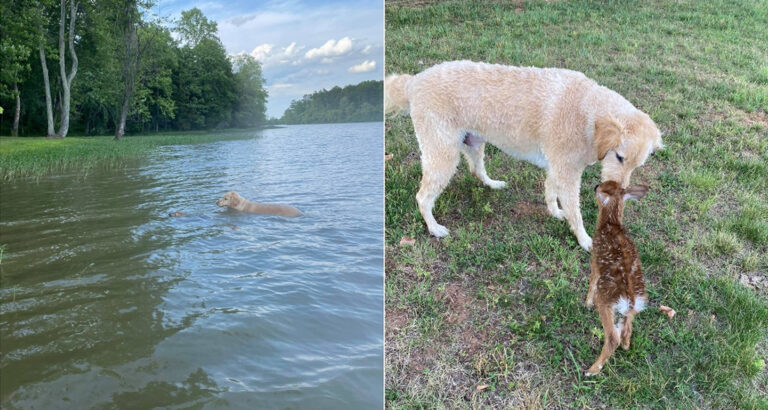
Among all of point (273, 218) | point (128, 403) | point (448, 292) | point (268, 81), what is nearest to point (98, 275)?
point (128, 403)

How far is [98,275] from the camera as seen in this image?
13.2 ft

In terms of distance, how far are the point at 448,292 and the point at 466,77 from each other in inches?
44.5

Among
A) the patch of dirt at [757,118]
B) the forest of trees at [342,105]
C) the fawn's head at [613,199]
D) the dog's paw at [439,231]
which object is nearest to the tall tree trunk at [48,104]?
the forest of trees at [342,105]

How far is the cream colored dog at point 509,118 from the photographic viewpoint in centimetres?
233

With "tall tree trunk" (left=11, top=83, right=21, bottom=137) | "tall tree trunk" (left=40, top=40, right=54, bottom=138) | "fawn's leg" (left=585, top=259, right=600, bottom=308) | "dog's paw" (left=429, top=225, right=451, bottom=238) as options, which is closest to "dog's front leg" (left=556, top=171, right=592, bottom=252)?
"fawn's leg" (left=585, top=259, right=600, bottom=308)

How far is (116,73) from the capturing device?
6453 mm

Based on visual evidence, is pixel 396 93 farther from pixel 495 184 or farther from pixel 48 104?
pixel 48 104

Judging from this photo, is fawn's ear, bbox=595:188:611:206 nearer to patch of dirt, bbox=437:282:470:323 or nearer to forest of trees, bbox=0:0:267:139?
patch of dirt, bbox=437:282:470:323

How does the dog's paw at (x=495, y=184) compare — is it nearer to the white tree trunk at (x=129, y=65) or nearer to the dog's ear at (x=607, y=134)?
the dog's ear at (x=607, y=134)

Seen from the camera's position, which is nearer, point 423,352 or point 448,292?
point 423,352

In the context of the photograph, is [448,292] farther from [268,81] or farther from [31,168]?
[31,168]

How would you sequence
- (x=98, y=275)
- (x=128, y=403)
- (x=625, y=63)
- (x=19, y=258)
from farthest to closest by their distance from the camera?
1. (x=19, y=258)
2. (x=98, y=275)
3. (x=625, y=63)
4. (x=128, y=403)

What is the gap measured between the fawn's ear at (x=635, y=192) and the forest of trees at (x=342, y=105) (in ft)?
4.00

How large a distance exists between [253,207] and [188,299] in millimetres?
2666
